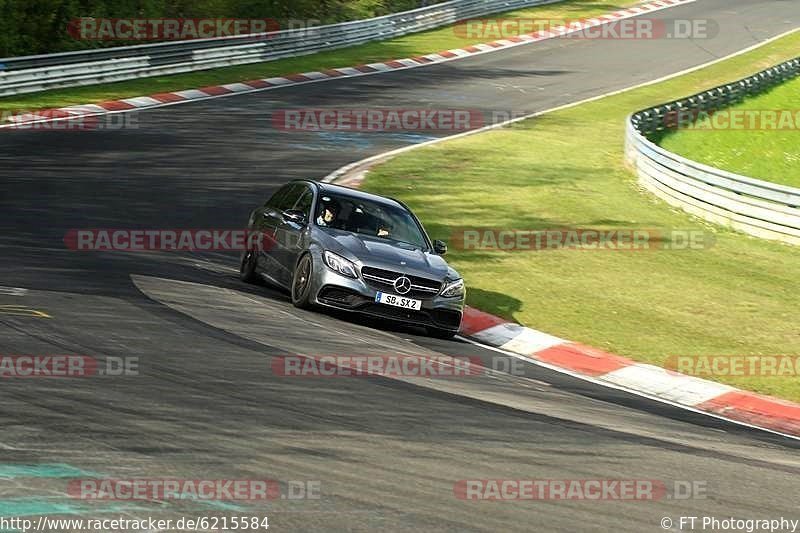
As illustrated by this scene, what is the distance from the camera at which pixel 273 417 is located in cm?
819

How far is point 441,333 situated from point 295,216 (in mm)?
2265

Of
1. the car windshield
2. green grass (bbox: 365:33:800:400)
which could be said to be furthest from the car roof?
green grass (bbox: 365:33:800:400)

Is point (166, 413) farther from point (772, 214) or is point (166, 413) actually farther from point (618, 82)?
point (618, 82)

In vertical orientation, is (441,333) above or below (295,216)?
below

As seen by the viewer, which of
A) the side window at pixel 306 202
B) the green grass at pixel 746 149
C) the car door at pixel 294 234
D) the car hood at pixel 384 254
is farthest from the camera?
the green grass at pixel 746 149

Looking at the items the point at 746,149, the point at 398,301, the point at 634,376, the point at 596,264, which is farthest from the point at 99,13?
the point at 634,376

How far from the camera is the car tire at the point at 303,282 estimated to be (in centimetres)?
1320

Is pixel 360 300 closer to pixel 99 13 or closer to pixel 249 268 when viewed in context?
pixel 249 268

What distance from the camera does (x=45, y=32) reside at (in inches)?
1387

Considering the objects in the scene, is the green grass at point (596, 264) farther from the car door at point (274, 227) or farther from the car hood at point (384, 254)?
the car door at point (274, 227)

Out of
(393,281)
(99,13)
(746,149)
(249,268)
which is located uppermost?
(99,13)

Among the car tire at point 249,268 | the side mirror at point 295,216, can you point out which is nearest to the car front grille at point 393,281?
the side mirror at point 295,216

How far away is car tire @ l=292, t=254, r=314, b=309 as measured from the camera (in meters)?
13.2

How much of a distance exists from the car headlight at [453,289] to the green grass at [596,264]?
159cm
